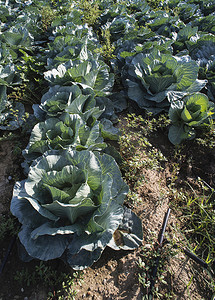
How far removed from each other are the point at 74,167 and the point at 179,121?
6.67ft

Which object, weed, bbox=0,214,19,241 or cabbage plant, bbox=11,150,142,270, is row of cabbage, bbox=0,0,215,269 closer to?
cabbage plant, bbox=11,150,142,270

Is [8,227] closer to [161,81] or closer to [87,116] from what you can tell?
[87,116]

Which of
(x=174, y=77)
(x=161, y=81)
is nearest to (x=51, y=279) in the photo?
(x=161, y=81)

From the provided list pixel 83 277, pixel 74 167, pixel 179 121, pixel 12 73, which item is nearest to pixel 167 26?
pixel 179 121

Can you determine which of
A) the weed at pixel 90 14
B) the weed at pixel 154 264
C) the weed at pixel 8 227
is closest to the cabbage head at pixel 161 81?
the weed at pixel 154 264

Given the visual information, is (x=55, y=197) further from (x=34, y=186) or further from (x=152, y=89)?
(x=152, y=89)

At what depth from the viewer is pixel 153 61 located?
3.30m

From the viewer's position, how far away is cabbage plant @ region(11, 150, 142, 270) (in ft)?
5.67

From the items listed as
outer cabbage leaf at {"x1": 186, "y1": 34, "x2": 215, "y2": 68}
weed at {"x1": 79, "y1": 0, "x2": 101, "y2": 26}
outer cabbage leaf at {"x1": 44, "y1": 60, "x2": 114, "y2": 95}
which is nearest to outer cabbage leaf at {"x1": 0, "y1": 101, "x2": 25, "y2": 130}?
outer cabbage leaf at {"x1": 44, "y1": 60, "x2": 114, "y2": 95}

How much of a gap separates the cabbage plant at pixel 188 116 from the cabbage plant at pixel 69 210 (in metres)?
1.67

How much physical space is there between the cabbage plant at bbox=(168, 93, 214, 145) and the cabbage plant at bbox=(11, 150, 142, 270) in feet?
5.47

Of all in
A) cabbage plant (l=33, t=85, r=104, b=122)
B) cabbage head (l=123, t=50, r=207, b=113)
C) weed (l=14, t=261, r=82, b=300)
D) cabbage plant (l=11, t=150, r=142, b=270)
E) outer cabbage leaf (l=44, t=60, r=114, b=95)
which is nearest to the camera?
cabbage plant (l=11, t=150, r=142, b=270)

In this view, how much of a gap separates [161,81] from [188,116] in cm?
72

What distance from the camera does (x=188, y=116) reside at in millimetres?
2943
